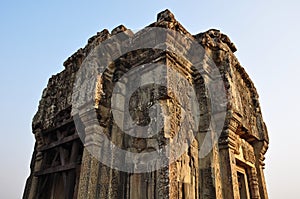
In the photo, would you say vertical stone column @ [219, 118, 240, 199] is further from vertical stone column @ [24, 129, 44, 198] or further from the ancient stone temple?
vertical stone column @ [24, 129, 44, 198]

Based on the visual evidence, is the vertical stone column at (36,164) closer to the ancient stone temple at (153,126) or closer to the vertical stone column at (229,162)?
the ancient stone temple at (153,126)

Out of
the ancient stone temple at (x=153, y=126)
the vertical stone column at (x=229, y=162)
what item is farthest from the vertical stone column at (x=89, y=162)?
the vertical stone column at (x=229, y=162)

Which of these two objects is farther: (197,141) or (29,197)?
(29,197)

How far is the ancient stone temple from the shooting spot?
3.49m

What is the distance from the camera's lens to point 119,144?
3932 mm

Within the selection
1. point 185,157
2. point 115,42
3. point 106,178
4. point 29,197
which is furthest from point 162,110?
point 29,197

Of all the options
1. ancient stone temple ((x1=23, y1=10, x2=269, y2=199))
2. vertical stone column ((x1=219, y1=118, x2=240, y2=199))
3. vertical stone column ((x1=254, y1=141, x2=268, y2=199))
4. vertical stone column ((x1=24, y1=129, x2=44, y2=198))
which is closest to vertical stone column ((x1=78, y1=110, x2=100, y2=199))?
ancient stone temple ((x1=23, y1=10, x2=269, y2=199))

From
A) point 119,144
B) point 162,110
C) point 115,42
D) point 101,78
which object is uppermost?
point 115,42

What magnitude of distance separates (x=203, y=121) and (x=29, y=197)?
146 inches

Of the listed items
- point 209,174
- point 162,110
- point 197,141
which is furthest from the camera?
point 197,141

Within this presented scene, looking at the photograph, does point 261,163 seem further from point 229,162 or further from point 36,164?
point 36,164

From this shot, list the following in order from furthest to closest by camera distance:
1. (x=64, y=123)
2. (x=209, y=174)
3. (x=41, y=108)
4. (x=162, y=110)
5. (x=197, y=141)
Answer: 1. (x=41, y=108)
2. (x=64, y=123)
3. (x=197, y=141)
4. (x=209, y=174)
5. (x=162, y=110)

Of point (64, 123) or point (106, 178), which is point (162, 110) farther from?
point (64, 123)

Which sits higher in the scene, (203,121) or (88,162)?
(203,121)
